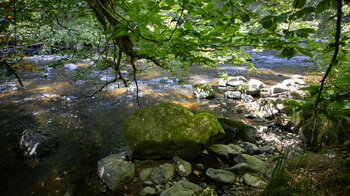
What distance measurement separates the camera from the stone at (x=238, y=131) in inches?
174

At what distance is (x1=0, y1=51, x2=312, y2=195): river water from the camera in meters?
3.34

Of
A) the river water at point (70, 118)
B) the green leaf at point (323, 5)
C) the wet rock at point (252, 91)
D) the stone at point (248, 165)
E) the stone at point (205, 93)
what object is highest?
the green leaf at point (323, 5)

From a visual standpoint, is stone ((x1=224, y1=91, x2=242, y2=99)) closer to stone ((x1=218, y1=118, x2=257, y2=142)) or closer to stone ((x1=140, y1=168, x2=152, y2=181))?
stone ((x1=218, y1=118, x2=257, y2=142))

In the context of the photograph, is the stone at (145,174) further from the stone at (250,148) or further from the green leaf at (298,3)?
the green leaf at (298,3)

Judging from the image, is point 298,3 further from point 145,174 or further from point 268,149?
point 268,149

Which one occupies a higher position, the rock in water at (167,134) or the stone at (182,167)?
the rock in water at (167,134)

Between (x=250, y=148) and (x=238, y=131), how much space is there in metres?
0.67

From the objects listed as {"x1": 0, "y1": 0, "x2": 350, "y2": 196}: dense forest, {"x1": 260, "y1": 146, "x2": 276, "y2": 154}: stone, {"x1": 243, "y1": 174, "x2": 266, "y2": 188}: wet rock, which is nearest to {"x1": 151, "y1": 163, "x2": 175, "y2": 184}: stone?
{"x1": 0, "y1": 0, "x2": 350, "y2": 196}: dense forest

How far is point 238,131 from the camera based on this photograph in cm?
453

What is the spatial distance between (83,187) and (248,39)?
11.3ft

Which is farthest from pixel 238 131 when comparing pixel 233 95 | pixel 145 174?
pixel 233 95

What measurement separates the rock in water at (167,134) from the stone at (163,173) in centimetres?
35

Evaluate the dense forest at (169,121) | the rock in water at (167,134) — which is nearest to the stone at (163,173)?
the dense forest at (169,121)

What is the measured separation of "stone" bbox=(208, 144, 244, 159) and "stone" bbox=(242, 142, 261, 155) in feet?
0.68
